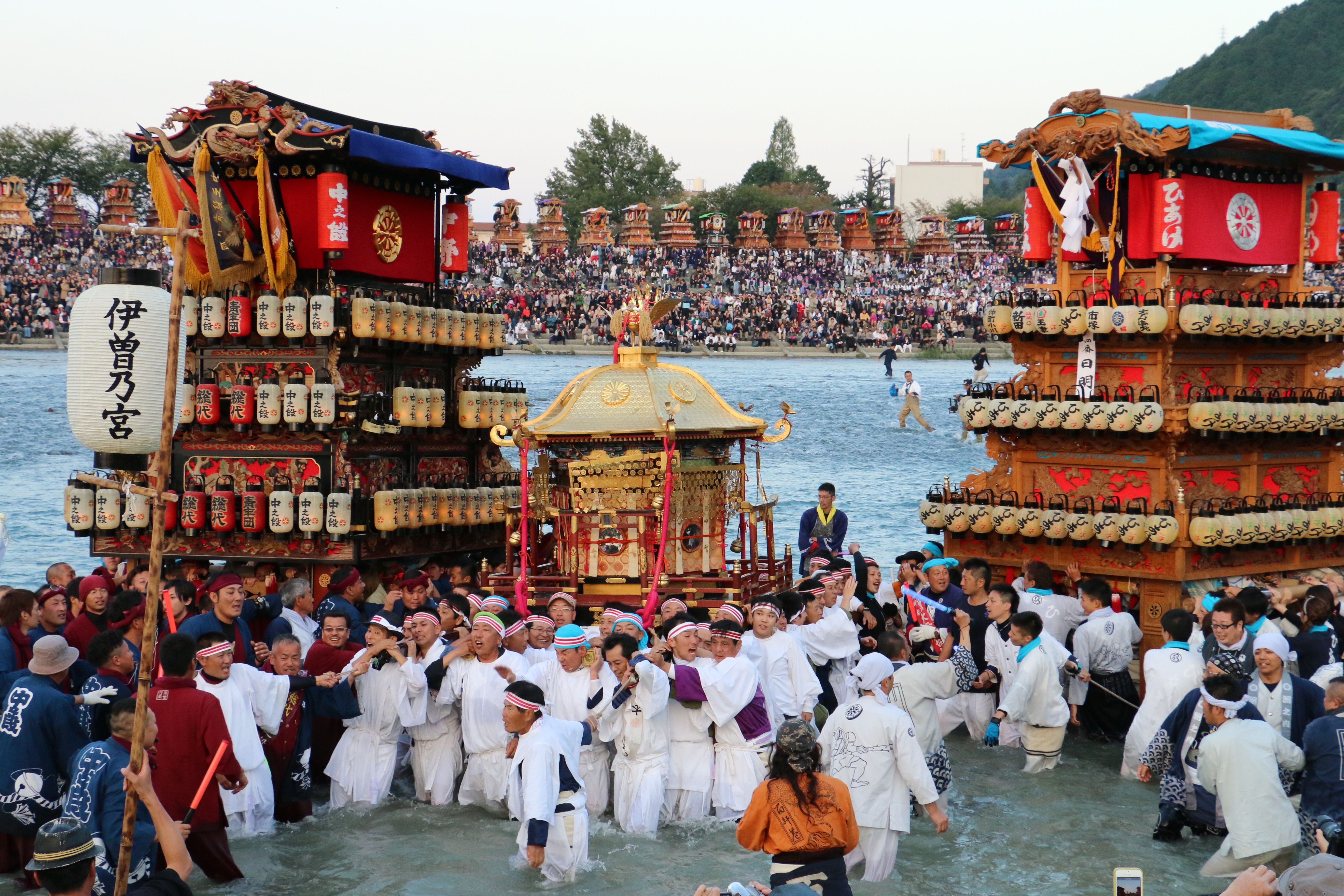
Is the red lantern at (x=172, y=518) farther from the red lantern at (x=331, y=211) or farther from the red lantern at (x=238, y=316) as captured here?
the red lantern at (x=331, y=211)

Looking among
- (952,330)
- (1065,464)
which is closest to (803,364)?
(952,330)

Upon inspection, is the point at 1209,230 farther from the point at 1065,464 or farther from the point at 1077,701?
the point at 1077,701

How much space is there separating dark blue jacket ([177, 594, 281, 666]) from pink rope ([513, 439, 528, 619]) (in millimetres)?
2386

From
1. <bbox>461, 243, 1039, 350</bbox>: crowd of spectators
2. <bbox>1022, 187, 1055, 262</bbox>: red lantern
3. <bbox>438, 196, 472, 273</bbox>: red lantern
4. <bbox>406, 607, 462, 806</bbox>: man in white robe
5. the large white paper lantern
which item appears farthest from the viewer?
<bbox>461, 243, 1039, 350</bbox>: crowd of spectators

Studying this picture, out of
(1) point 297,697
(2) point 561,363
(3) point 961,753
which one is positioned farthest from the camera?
(2) point 561,363

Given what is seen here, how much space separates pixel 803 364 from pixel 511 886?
55681 mm

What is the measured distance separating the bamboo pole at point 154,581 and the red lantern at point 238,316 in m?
7.31

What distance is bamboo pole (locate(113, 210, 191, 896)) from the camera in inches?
271

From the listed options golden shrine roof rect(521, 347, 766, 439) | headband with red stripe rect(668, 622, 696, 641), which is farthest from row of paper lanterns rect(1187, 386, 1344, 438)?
headband with red stripe rect(668, 622, 696, 641)

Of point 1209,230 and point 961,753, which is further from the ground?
point 1209,230

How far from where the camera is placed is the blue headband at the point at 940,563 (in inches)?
525

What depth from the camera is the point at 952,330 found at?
6725cm

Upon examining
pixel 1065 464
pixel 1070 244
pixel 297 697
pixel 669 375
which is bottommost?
pixel 297 697

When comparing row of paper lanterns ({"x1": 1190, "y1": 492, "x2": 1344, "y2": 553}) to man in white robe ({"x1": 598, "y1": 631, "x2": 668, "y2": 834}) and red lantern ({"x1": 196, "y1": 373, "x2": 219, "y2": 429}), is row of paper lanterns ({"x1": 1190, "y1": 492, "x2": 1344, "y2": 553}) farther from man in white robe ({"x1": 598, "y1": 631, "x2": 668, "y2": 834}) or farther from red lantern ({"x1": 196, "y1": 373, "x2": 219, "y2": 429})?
red lantern ({"x1": 196, "y1": 373, "x2": 219, "y2": 429})
